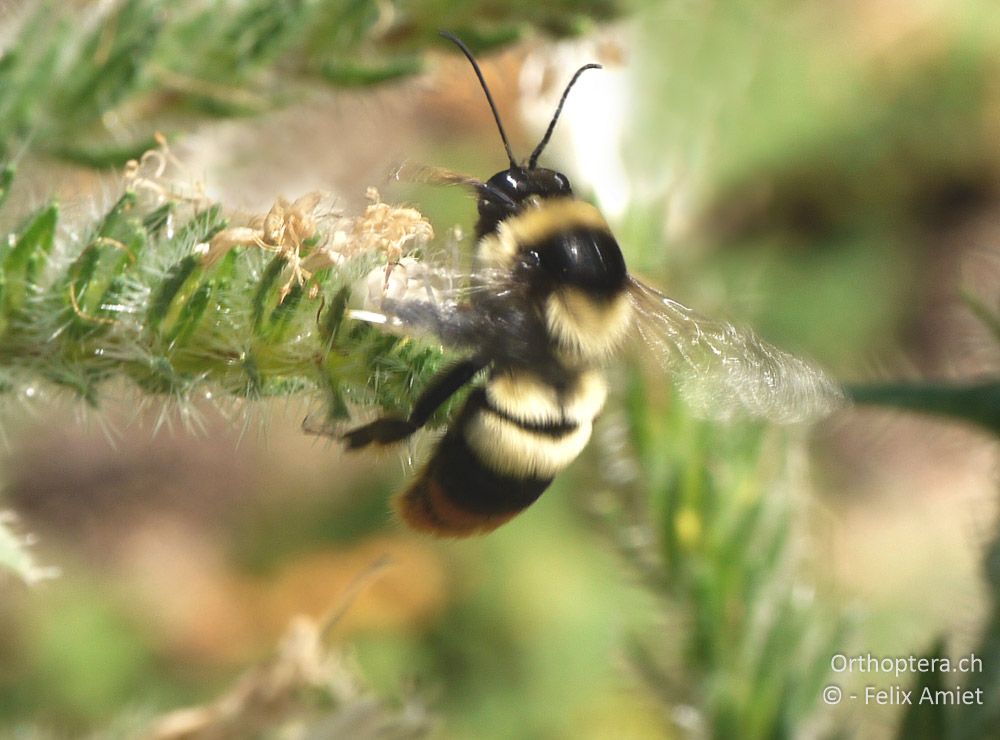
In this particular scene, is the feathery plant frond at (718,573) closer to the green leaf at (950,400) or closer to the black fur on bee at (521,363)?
the green leaf at (950,400)

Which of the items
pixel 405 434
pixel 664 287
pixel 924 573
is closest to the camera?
pixel 405 434

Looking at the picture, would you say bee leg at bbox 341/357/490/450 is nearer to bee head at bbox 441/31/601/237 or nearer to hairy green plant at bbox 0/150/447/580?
hairy green plant at bbox 0/150/447/580

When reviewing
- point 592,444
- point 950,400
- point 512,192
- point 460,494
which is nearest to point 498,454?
point 460,494

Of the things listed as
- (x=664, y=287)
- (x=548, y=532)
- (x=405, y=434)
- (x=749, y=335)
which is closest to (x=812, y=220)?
(x=548, y=532)

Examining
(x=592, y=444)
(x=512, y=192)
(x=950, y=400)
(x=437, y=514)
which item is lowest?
(x=437, y=514)

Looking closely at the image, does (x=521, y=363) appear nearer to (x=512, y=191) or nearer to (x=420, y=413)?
(x=420, y=413)

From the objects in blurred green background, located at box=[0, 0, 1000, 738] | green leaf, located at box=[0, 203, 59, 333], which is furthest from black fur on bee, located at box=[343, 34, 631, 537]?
green leaf, located at box=[0, 203, 59, 333]

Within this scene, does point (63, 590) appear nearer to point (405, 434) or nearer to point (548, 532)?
point (548, 532)
